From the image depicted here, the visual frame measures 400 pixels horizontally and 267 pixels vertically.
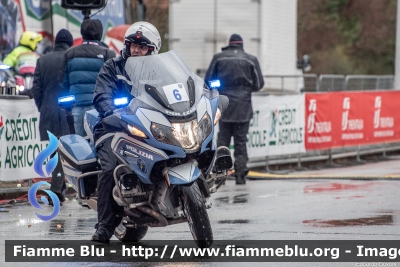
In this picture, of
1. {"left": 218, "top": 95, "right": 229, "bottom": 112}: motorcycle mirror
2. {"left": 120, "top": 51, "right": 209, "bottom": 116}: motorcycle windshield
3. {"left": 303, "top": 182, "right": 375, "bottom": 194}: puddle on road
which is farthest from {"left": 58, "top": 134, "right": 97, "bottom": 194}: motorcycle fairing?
{"left": 303, "top": 182, "right": 375, "bottom": 194}: puddle on road

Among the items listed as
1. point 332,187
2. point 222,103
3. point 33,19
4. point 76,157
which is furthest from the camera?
point 33,19

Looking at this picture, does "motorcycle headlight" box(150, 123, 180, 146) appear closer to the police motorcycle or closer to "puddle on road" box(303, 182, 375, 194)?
the police motorcycle

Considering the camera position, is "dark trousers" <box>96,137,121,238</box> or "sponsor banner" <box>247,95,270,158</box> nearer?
"dark trousers" <box>96,137,121,238</box>

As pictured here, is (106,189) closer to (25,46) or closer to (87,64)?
(87,64)

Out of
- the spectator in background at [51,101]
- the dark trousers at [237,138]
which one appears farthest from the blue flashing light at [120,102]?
the dark trousers at [237,138]

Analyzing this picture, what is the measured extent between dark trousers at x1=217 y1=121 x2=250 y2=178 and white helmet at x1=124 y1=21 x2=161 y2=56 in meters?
7.02

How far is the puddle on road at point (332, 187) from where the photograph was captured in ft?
47.4

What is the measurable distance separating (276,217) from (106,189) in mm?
2754

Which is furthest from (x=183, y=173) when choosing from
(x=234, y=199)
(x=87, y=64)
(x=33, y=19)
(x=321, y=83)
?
(x=321, y=83)

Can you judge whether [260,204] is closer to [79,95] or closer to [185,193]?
[79,95]

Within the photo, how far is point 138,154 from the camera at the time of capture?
8.22m

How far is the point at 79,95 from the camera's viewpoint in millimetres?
11969

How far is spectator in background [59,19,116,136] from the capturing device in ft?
39.1

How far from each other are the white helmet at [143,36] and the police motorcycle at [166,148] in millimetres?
194
